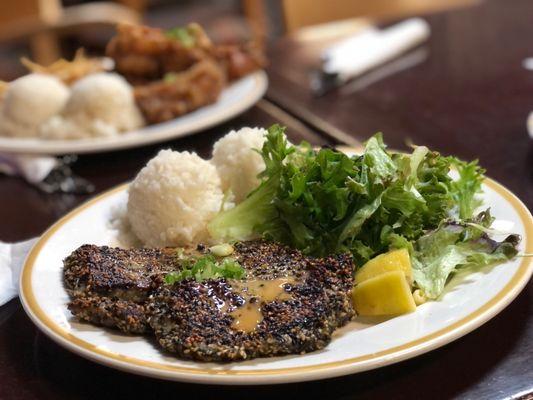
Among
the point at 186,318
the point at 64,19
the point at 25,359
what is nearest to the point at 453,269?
the point at 186,318

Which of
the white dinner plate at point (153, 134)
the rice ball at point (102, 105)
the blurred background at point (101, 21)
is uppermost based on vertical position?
the rice ball at point (102, 105)

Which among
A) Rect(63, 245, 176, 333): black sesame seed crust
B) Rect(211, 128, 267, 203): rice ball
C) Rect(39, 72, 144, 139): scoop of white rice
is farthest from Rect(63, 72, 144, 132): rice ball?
Rect(63, 245, 176, 333): black sesame seed crust

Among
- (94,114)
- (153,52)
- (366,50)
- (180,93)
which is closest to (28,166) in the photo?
(94,114)

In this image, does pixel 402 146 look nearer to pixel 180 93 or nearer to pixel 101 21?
pixel 180 93

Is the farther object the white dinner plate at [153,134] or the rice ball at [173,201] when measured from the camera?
the white dinner plate at [153,134]

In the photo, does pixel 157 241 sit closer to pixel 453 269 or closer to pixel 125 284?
pixel 125 284

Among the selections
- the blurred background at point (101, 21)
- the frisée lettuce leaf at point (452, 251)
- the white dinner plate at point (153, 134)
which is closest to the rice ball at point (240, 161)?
the frisée lettuce leaf at point (452, 251)

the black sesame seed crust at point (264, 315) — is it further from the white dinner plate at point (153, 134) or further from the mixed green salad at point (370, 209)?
the white dinner plate at point (153, 134)

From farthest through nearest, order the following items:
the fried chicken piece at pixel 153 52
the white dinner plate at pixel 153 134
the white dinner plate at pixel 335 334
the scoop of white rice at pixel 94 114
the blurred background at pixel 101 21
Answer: the blurred background at pixel 101 21
the fried chicken piece at pixel 153 52
the scoop of white rice at pixel 94 114
the white dinner plate at pixel 153 134
the white dinner plate at pixel 335 334
